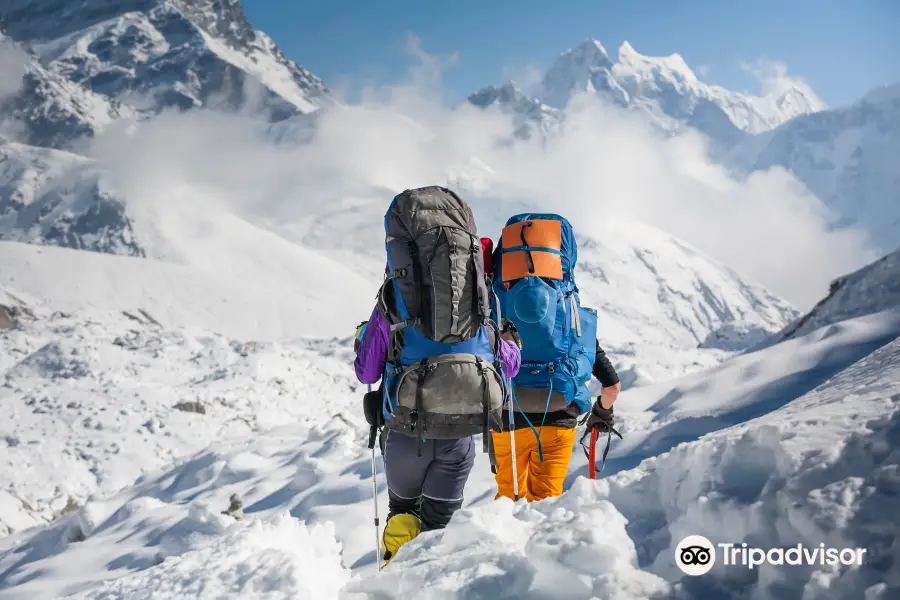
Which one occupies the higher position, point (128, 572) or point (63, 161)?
point (63, 161)

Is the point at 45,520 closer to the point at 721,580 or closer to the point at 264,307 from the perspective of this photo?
the point at 721,580

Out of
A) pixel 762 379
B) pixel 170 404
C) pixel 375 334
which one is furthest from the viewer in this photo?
pixel 170 404

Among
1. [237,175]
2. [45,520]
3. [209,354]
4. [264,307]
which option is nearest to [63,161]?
[237,175]

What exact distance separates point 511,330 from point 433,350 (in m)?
0.54

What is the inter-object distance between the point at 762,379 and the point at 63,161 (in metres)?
142

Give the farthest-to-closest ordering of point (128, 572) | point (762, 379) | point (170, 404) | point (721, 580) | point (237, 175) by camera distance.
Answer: point (237, 175)
point (170, 404)
point (762, 379)
point (128, 572)
point (721, 580)

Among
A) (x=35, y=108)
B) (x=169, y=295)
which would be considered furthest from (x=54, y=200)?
(x=35, y=108)

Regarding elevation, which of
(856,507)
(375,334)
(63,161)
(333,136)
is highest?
(333,136)

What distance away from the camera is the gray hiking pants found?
2.91 m

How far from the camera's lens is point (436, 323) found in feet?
8.82

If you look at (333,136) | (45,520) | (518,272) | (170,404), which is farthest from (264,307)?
(333,136)

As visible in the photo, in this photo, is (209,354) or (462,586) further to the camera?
(209,354)

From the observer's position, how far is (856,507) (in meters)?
1.59

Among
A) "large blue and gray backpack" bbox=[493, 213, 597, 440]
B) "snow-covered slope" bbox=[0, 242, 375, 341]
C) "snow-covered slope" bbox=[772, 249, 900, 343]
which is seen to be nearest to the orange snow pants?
"large blue and gray backpack" bbox=[493, 213, 597, 440]
